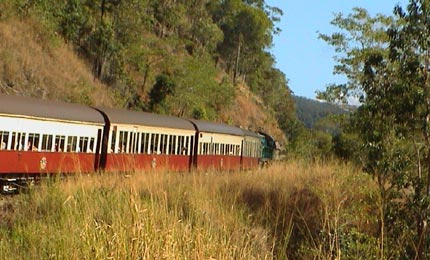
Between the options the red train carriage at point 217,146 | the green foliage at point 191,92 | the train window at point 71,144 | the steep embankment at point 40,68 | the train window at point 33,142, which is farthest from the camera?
the green foliage at point 191,92

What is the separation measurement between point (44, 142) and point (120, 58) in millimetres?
22465

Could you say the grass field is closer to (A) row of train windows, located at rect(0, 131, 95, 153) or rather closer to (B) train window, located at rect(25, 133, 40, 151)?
(A) row of train windows, located at rect(0, 131, 95, 153)

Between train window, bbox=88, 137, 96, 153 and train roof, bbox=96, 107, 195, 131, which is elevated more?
train roof, bbox=96, 107, 195, 131

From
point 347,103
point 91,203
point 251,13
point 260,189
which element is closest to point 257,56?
point 251,13

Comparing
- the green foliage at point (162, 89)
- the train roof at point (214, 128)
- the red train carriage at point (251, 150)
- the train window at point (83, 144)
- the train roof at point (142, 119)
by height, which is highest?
the green foliage at point (162, 89)

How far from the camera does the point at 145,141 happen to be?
1992 cm

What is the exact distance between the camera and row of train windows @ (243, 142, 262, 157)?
31.4 metres

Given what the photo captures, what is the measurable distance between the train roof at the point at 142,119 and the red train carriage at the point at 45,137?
2.34 feet

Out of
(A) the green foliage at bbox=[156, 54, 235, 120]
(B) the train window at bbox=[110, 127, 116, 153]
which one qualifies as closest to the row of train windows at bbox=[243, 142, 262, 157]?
(A) the green foliage at bbox=[156, 54, 235, 120]

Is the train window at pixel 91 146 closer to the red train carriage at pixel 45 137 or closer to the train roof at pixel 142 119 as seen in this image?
the red train carriage at pixel 45 137

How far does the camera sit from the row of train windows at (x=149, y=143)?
1855cm

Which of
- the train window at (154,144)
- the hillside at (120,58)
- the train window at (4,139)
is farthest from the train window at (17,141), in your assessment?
the hillside at (120,58)

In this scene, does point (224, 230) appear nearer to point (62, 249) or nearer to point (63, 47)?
point (62, 249)

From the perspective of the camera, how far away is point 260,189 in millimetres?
11180
